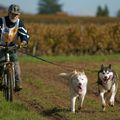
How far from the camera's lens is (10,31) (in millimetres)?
11555

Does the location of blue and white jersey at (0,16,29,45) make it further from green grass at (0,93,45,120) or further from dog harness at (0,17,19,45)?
green grass at (0,93,45,120)

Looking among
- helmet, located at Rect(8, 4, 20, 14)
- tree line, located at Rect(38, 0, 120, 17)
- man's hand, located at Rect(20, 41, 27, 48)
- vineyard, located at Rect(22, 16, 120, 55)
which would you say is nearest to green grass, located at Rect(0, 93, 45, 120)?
man's hand, located at Rect(20, 41, 27, 48)

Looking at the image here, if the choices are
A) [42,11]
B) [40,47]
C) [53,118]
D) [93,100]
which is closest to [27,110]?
[53,118]

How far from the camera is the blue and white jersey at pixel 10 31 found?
1149 cm

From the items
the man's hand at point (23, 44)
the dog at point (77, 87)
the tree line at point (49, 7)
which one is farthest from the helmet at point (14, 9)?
the tree line at point (49, 7)

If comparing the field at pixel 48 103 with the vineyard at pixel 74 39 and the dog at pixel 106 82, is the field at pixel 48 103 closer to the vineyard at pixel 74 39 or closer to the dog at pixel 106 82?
the dog at pixel 106 82

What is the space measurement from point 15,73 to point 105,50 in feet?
81.5

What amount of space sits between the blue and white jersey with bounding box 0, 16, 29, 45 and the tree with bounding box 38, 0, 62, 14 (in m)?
127

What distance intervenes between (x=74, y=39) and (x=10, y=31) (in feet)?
78.1

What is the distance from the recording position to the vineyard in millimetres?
34384

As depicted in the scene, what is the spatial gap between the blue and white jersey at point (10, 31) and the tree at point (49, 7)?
418ft

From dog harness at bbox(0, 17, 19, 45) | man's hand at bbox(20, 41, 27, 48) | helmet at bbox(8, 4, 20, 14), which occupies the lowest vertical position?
man's hand at bbox(20, 41, 27, 48)

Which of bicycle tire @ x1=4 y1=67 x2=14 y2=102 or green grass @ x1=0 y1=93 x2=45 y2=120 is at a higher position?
bicycle tire @ x1=4 y1=67 x2=14 y2=102

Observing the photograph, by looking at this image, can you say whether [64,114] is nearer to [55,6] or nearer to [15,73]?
[15,73]
